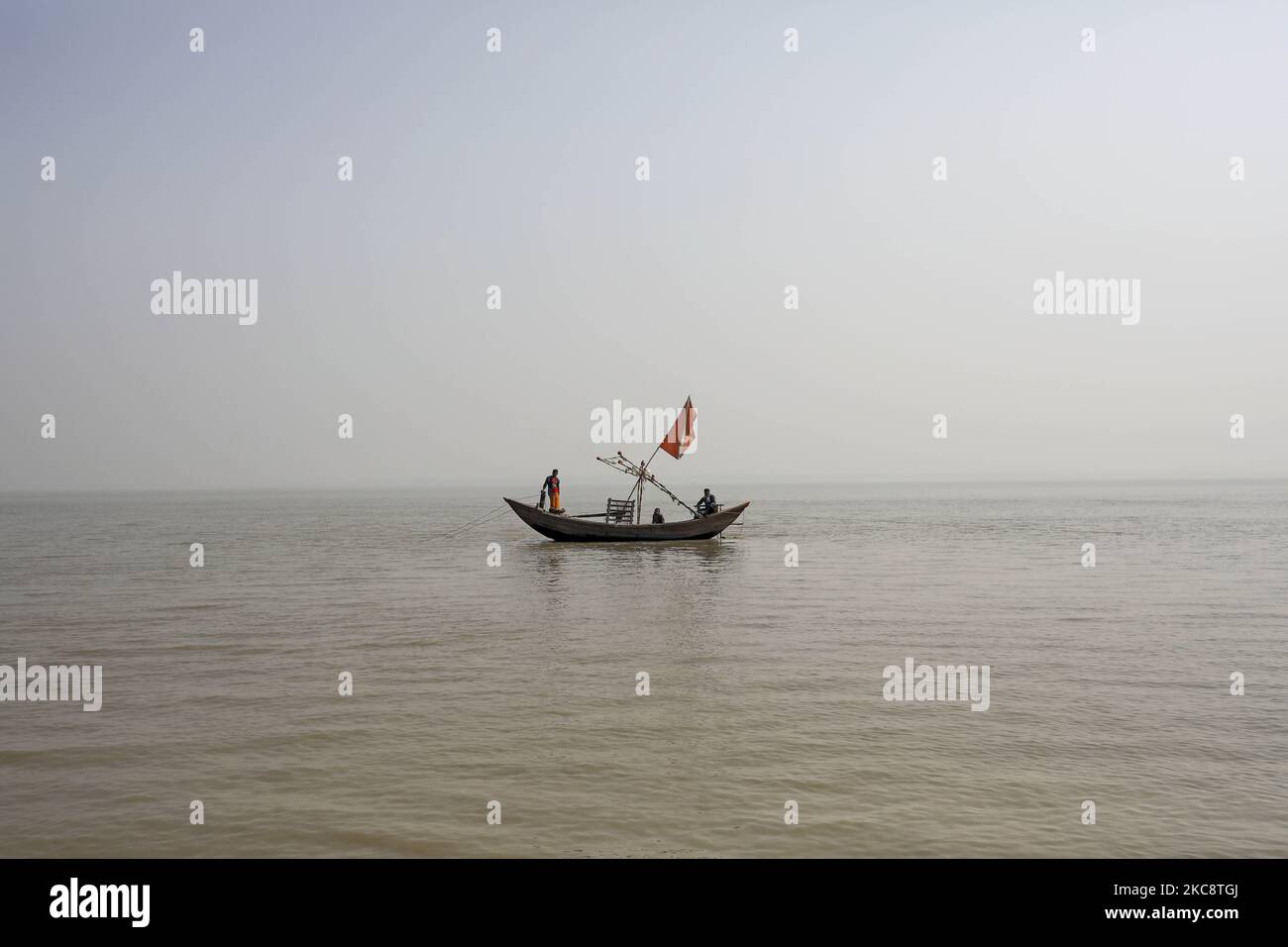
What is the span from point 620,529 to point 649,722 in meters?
26.7

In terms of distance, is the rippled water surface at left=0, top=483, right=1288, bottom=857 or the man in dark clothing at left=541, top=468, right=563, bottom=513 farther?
the man in dark clothing at left=541, top=468, right=563, bottom=513

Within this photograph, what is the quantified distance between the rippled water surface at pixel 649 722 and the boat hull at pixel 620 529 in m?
12.2

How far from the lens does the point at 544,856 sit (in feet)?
22.8

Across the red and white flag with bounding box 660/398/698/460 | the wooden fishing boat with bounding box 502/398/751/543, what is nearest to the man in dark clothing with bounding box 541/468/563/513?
the wooden fishing boat with bounding box 502/398/751/543

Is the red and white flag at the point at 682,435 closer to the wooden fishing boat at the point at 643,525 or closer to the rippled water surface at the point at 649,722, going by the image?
the wooden fishing boat at the point at 643,525

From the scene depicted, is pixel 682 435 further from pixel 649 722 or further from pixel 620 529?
pixel 649 722

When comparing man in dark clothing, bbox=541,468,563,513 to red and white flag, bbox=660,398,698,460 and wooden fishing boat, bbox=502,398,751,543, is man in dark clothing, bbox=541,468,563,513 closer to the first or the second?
wooden fishing boat, bbox=502,398,751,543

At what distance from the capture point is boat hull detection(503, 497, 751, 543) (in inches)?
1475

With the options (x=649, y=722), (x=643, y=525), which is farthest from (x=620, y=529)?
(x=649, y=722)

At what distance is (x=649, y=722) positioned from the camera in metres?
10.7

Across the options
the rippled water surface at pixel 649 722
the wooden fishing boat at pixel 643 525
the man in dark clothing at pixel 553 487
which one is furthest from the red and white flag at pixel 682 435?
the rippled water surface at pixel 649 722

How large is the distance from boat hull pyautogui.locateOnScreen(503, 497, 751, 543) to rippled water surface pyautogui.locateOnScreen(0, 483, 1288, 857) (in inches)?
479

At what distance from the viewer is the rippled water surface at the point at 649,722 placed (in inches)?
293
